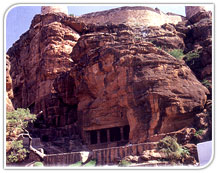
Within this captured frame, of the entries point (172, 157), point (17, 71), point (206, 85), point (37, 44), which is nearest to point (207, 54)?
point (206, 85)

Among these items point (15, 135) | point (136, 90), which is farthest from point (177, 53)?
point (15, 135)

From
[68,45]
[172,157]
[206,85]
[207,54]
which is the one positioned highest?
[68,45]

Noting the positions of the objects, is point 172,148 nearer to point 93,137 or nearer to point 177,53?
point 93,137

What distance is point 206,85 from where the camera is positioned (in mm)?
28969

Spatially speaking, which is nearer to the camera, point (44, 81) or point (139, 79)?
point (139, 79)

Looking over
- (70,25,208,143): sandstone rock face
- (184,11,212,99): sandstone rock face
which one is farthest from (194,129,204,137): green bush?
(184,11,212,99): sandstone rock face

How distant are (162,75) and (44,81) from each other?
62.9 feet

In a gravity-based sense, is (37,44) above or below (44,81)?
above

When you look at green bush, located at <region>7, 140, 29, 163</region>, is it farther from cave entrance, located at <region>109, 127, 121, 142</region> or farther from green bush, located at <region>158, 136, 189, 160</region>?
green bush, located at <region>158, 136, 189, 160</region>

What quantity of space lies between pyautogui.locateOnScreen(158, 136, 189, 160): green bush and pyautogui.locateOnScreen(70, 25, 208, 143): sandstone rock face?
107 inches

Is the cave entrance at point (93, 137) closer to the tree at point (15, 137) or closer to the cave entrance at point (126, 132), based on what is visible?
the cave entrance at point (126, 132)

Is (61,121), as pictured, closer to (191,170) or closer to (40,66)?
(40,66)

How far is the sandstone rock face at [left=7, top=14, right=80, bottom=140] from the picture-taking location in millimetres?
36719

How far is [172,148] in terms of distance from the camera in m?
20.4
